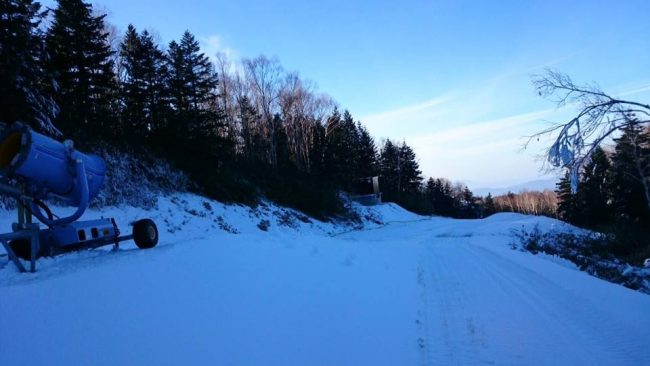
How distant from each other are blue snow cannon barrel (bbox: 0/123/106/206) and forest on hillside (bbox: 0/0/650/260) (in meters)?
7.51

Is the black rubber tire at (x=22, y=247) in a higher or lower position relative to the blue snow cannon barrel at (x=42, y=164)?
lower

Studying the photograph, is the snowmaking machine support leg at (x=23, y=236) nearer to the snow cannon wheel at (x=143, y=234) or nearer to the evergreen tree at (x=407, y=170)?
the snow cannon wheel at (x=143, y=234)

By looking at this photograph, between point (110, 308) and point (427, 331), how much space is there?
3.39m

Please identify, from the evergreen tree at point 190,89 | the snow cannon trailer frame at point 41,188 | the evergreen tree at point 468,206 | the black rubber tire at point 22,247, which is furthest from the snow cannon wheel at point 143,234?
the evergreen tree at point 468,206

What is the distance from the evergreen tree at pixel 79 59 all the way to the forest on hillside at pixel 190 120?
53mm

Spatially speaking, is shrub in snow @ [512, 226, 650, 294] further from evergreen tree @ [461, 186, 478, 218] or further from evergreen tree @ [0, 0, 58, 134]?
evergreen tree @ [461, 186, 478, 218]

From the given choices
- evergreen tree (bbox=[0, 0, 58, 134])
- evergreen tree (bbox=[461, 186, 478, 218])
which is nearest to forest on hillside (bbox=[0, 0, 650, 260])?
evergreen tree (bbox=[0, 0, 58, 134])

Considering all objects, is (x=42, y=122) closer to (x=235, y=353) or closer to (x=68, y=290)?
(x=68, y=290)

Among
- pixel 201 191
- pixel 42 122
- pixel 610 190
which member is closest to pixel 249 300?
pixel 42 122

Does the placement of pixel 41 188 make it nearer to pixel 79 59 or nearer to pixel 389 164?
pixel 79 59

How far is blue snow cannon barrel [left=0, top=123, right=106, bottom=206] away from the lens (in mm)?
5172

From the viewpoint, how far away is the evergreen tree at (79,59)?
1844cm

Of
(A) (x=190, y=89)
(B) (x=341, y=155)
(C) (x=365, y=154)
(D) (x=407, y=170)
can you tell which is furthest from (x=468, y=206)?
(A) (x=190, y=89)

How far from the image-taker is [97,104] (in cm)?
2025
